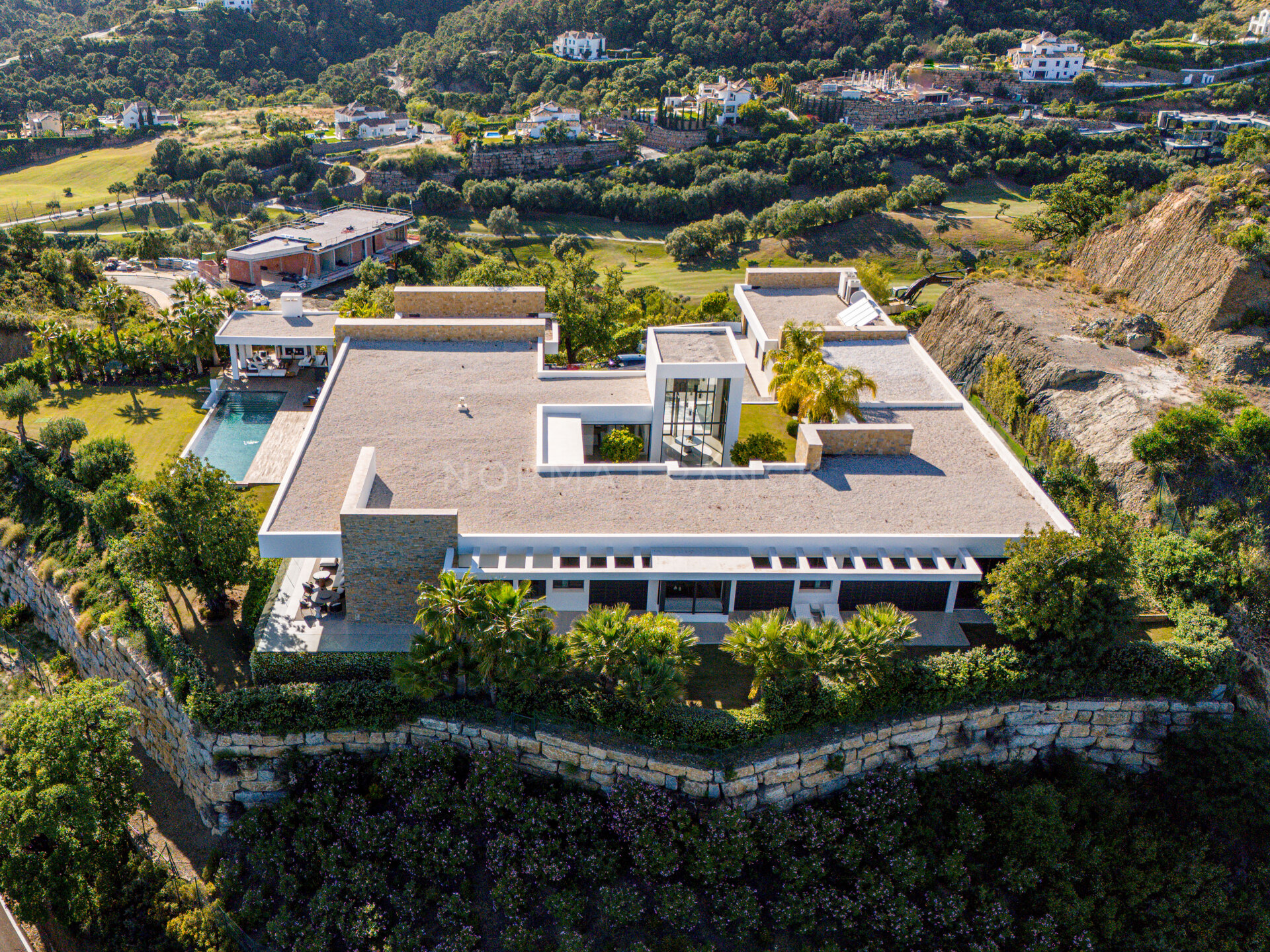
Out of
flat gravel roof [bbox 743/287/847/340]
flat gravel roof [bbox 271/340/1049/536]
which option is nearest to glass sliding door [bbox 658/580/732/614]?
flat gravel roof [bbox 271/340/1049/536]

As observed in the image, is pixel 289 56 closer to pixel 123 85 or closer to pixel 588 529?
pixel 123 85

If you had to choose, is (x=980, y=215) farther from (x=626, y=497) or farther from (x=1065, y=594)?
(x=626, y=497)

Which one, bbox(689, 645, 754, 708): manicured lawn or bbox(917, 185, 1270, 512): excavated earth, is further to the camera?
bbox(917, 185, 1270, 512): excavated earth

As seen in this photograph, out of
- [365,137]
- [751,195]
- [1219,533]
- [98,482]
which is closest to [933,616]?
[1219,533]

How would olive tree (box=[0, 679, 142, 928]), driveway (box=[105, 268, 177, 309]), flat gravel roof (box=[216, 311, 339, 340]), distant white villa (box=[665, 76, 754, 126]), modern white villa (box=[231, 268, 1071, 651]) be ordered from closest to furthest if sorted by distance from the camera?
olive tree (box=[0, 679, 142, 928]) < modern white villa (box=[231, 268, 1071, 651]) < flat gravel roof (box=[216, 311, 339, 340]) < driveway (box=[105, 268, 177, 309]) < distant white villa (box=[665, 76, 754, 126])

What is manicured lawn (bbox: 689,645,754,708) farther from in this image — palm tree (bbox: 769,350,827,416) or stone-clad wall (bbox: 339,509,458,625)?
palm tree (bbox: 769,350,827,416)

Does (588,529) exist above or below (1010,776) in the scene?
above

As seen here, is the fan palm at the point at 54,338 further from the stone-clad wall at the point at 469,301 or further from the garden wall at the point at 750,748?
the garden wall at the point at 750,748
